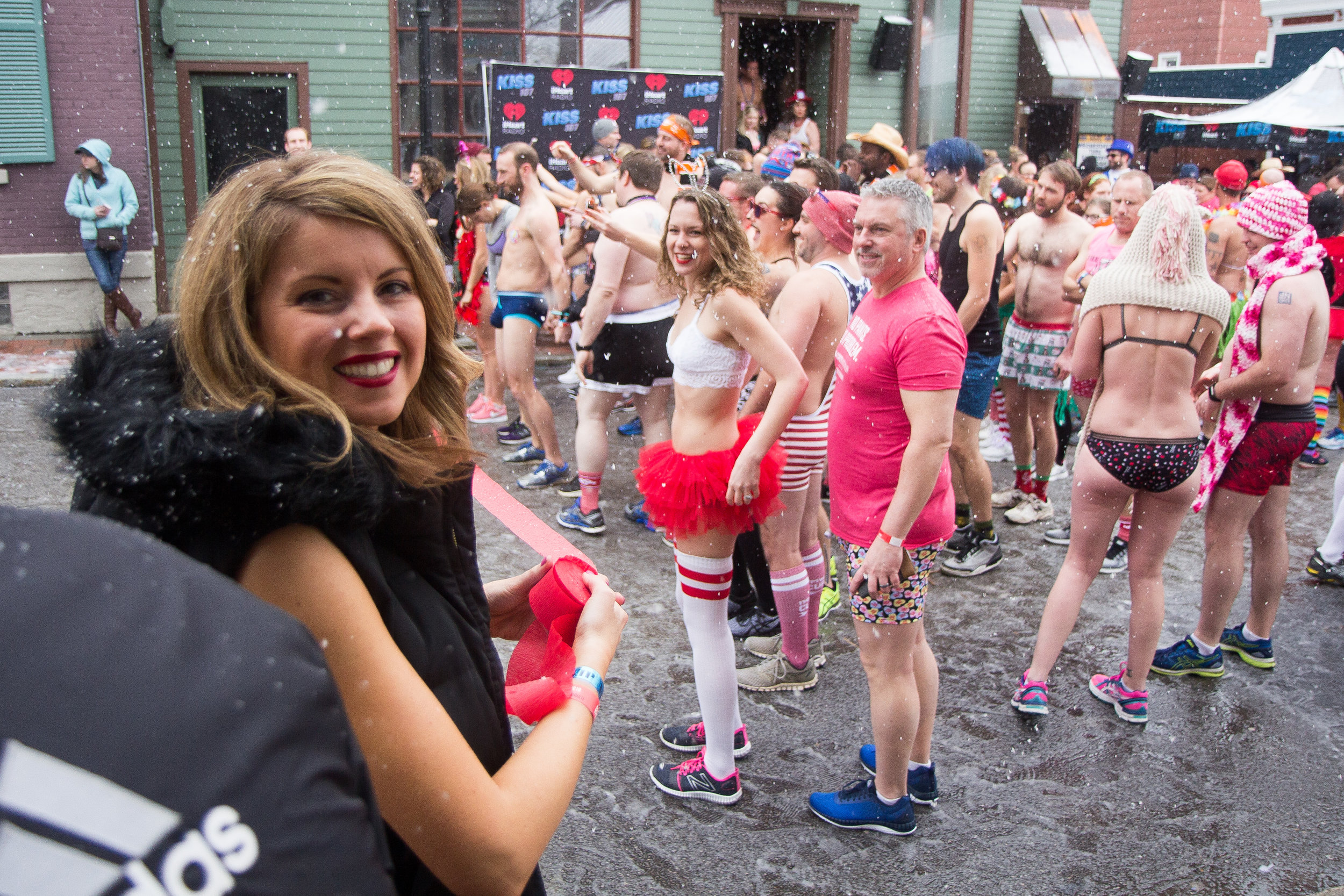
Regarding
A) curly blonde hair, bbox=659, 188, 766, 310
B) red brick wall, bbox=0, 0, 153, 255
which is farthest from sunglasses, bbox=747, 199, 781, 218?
red brick wall, bbox=0, 0, 153, 255

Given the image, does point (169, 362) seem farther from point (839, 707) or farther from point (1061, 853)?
point (839, 707)

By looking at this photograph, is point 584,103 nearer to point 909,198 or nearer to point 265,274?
point 909,198

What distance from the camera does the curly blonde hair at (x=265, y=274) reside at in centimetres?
106

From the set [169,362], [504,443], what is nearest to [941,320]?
[169,362]

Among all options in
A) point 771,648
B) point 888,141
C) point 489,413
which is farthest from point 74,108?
point 771,648

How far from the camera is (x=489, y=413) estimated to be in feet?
25.7

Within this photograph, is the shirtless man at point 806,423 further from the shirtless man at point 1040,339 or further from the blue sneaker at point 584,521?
the shirtless man at point 1040,339

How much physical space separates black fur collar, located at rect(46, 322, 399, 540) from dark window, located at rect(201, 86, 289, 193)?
12298 mm

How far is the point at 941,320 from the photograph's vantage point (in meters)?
2.71

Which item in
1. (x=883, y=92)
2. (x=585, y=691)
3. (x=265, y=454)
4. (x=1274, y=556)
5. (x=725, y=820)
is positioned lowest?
(x=725, y=820)

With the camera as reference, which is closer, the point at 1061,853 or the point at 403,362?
the point at 403,362

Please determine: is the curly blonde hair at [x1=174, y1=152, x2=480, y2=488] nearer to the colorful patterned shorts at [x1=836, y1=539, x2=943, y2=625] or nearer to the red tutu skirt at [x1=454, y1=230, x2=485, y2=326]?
the colorful patterned shorts at [x1=836, y1=539, x2=943, y2=625]

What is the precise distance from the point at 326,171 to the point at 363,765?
797 millimetres

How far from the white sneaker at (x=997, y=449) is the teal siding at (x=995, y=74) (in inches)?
379
